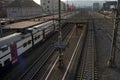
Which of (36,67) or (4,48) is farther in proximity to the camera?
(36,67)

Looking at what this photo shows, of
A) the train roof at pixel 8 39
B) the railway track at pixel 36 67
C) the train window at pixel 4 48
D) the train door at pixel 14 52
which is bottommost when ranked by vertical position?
the railway track at pixel 36 67

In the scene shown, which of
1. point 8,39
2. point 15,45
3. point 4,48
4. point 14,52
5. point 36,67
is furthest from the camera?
point 36,67

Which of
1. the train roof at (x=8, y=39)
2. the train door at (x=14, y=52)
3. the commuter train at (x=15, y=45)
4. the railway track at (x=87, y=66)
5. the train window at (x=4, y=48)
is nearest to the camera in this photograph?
the train window at (x=4, y=48)

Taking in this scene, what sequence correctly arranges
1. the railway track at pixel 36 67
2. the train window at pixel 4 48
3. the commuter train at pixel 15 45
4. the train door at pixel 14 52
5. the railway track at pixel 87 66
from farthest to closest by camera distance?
the train door at pixel 14 52, the railway track at pixel 36 67, the railway track at pixel 87 66, the commuter train at pixel 15 45, the train window at pixel 4 48

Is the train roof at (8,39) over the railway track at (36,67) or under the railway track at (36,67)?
over

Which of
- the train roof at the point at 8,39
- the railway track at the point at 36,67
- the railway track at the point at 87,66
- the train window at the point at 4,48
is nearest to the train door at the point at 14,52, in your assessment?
the train roof at the point at 8,39

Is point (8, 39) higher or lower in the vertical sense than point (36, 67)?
higher

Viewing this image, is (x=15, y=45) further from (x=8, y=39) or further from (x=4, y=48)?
(x=4, y=48)

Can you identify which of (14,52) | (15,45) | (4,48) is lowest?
(14,52)

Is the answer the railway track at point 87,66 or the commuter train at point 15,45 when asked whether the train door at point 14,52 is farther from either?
the railway track at point 87,66

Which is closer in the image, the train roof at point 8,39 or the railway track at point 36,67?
the train roof at point 8,39

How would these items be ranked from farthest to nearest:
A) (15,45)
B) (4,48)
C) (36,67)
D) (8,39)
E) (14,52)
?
(36,67) < (15,45) < (14,52) < (8,39) < (4,48)

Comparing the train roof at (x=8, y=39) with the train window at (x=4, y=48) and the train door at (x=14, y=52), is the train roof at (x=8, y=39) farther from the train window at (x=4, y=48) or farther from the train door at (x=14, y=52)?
the train door at (x=14, y=52)

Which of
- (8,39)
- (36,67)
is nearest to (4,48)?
(8,39)
